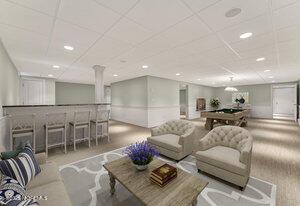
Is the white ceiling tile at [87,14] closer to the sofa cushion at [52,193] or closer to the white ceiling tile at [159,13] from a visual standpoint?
the white ceiling tile at [159,13]

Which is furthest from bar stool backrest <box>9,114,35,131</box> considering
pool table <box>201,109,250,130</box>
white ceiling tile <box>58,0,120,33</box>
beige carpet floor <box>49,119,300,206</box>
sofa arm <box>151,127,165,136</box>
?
pool table <box>201,109,250,130</box>

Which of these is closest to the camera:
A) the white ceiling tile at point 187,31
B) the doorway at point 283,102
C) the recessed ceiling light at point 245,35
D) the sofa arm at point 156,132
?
the white ceiling tile at point 187,31

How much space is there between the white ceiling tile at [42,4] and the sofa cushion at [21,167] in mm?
1850

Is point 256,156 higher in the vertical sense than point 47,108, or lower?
lower

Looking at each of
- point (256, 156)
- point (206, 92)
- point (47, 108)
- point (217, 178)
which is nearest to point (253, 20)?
point (217, 178)

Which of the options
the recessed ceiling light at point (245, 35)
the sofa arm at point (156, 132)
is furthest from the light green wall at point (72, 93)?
the recessed ceiling light at point (245, 35)

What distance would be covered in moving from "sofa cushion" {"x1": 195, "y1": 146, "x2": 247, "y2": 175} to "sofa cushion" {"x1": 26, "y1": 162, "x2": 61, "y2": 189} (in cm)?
222

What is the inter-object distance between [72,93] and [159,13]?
890cm

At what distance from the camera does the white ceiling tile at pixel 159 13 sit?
1.75 m

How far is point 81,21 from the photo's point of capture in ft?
6.92

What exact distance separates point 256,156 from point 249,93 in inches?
351

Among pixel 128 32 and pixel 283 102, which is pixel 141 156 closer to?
pixel 128 32

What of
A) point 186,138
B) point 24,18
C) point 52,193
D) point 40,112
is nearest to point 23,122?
point 40,112

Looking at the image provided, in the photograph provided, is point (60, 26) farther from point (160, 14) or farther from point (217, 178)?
point (217, 178)
